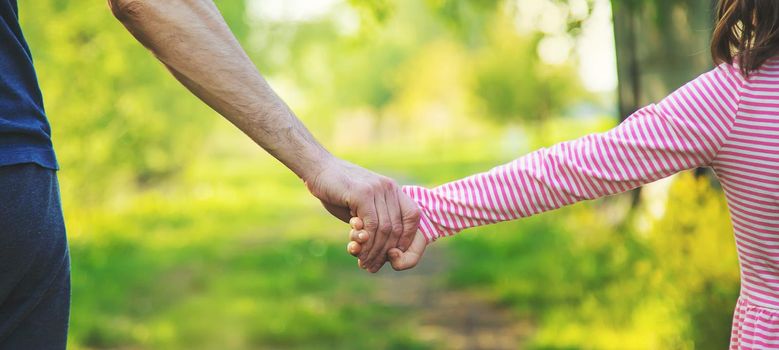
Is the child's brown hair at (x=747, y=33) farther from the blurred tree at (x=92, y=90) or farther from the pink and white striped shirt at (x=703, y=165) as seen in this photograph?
the blurred tree at (x=92, y=90)

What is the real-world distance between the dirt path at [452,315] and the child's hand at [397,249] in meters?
3.63

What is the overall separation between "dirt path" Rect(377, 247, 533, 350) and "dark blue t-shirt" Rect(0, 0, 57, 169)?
435 centimetres

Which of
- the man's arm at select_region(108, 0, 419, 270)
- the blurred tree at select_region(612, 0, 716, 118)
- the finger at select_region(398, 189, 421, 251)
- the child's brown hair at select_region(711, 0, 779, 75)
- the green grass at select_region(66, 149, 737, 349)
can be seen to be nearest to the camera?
the child's brown hair at select_region(711, 0, 779, 75)

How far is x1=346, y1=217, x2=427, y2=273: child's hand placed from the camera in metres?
1.92

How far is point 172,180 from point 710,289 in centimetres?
1395

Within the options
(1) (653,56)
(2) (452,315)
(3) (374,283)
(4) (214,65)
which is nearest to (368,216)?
(4) (214,65)

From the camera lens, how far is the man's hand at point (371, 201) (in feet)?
6.23

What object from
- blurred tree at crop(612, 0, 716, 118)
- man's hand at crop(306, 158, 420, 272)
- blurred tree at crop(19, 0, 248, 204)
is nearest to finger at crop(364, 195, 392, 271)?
man's hand at crop(306, 158, 420, 272)

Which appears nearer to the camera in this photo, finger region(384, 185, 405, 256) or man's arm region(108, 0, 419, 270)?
man's arm region(108, 0, 419, 270)

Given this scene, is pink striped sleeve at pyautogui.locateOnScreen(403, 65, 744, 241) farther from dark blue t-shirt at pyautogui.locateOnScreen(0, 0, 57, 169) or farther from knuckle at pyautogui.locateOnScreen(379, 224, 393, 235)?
dark blue t-shirt at pyautogui.locateOnScreen(0, 0, 57, 169)

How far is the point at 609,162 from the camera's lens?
65.9 inches

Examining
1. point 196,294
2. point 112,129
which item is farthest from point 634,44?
point 112,129

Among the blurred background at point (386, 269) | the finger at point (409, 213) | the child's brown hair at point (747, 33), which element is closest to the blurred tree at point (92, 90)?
the blurred background at point (386, 269)

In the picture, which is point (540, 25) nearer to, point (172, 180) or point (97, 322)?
point (97, 322)
